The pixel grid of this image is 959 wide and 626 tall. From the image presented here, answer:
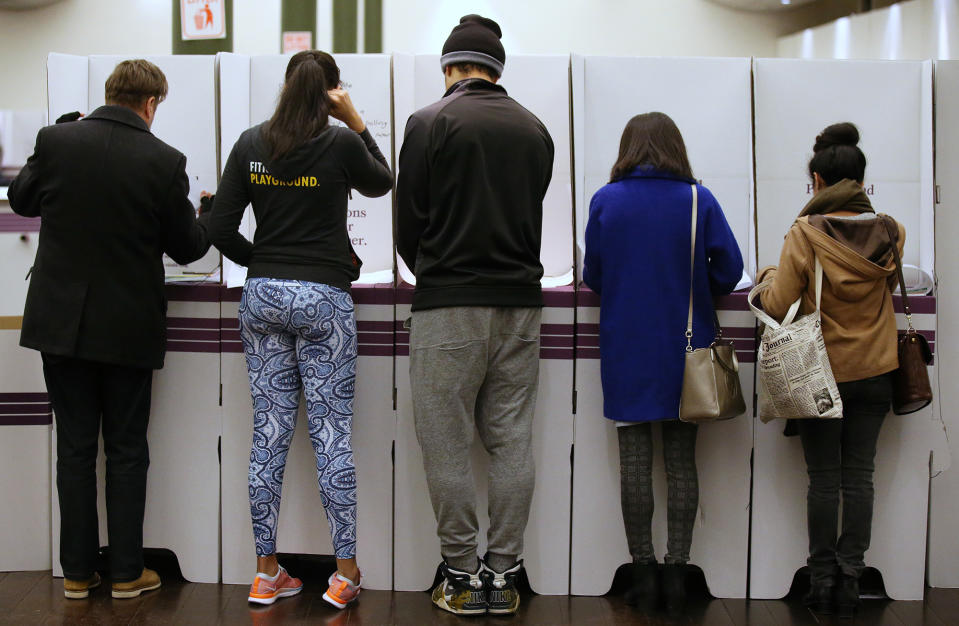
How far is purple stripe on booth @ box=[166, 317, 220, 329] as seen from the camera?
2.79 metres

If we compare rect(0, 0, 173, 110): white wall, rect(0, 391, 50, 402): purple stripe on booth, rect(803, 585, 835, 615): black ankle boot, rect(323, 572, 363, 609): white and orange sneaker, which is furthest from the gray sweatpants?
rect(0, 0, 173, 110): white wall

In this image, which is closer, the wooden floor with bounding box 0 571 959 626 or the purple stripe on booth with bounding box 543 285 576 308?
the wooden floor with bounding box 0 571 959 626

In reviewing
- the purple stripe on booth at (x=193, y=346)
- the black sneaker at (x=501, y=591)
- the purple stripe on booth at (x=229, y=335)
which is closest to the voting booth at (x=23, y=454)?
the purple stripe on booth at (x=193, y=346)

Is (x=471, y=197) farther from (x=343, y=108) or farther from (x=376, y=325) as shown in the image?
(x=376, y=325)

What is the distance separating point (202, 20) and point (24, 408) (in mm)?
2681

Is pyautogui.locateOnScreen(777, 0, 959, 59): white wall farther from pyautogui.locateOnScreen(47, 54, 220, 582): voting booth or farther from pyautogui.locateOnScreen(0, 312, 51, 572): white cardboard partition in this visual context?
pyautogui.locateOnScreen(0, 312, 51, 572): white cardboard partition

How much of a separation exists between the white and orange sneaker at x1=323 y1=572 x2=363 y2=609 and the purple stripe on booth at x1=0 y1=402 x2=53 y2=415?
1.08 m

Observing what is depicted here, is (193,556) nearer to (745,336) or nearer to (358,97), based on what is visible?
(358,97)

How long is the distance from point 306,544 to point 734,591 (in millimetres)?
1317

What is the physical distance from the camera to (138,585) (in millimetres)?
2678

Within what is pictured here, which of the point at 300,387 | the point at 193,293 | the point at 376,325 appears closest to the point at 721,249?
the point at 376,325

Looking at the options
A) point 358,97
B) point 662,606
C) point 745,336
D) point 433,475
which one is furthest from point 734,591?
point 358,97

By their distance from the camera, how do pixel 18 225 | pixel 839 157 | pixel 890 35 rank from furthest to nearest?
pixel 890 35 < pixel 18 225 < pixel 839 157

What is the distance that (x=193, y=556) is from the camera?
2.82 m
